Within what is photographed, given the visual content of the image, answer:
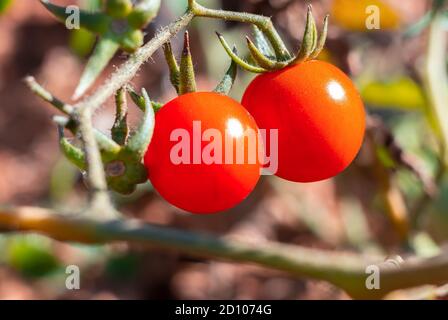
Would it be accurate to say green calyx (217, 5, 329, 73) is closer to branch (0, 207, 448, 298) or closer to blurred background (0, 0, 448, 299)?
branch (0, 207, 448, 298)

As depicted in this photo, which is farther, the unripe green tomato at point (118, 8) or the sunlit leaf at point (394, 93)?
the sunlit leaf at point (394, 93)

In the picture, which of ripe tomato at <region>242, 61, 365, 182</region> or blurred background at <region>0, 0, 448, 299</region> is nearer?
ripe tomato at <region>242, 61, 365, 182</region>

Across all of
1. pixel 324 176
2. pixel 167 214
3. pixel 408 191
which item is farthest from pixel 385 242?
pixel 324 176

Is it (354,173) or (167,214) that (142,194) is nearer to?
(167,214)

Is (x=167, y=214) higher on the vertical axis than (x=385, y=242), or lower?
higher

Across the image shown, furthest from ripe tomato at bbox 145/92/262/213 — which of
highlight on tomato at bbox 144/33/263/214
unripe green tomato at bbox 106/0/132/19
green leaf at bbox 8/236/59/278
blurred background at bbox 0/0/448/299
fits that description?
green leaf at bbox 8/236/59/278

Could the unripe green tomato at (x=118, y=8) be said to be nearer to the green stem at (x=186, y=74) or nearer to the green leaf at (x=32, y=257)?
the green stem at (x=186, y=74)

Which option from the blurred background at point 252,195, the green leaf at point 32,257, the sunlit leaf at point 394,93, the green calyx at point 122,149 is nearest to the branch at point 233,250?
the green calyx at point 122,149
